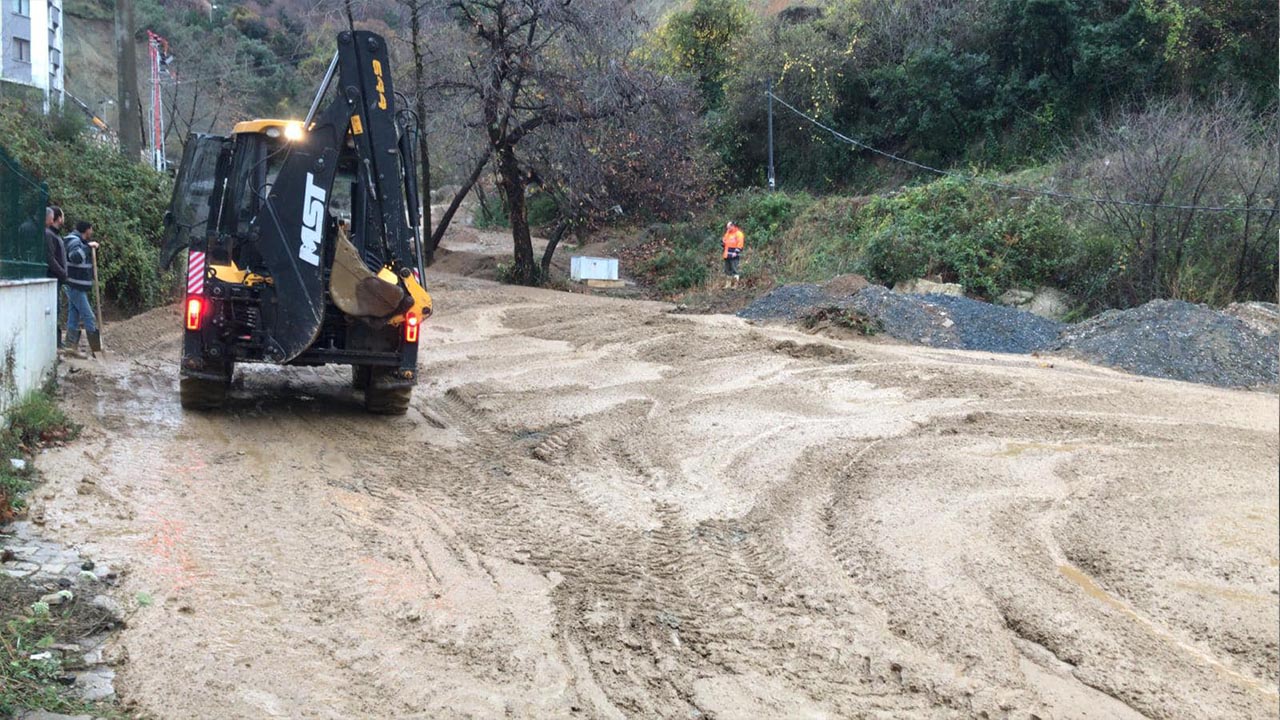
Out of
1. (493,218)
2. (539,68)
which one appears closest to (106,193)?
(539,68)

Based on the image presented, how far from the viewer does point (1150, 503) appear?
525 centimetres

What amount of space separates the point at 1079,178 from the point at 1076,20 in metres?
7.24

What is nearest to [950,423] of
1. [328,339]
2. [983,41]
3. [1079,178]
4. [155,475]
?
[328,339]

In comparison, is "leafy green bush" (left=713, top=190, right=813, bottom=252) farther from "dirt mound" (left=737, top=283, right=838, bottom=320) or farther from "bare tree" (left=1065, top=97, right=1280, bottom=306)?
"bare tree" (left=1065, top=97, right=1280, bottom=306)

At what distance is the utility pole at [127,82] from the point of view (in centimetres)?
2064

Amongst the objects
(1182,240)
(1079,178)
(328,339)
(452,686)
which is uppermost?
(1079,178)

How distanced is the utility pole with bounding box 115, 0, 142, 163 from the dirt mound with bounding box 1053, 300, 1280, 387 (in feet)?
61.4

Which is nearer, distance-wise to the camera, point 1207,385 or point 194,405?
point 194,405

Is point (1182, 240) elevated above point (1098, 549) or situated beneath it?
elevated above

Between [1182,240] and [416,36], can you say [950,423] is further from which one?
[416,36]

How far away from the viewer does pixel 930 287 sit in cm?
1989

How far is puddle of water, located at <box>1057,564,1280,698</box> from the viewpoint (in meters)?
3.90

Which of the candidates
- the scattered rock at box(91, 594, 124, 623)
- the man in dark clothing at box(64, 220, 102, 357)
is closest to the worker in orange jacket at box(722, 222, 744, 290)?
the man in dark clothing at box(64, 220, 102, 357)

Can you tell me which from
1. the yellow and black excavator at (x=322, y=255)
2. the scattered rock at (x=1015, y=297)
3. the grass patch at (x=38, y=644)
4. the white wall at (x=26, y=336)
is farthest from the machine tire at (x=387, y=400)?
the scattered rock at (x=1015, y=297)
